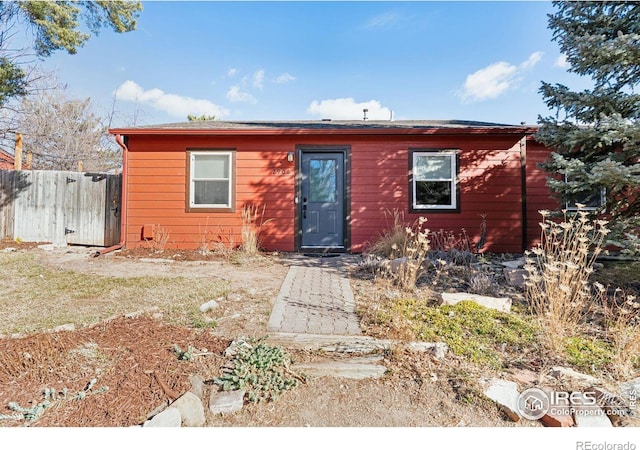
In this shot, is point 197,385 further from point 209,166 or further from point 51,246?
point 51,246

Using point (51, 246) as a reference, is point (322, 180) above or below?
above

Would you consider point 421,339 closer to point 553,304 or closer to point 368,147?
point 553,304

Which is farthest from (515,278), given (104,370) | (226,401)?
(104,370)

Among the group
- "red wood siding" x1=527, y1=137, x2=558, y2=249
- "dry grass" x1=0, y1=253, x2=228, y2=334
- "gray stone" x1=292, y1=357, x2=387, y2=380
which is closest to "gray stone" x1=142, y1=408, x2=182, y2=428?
"gray stone" x1=292, y1=357, x2=387, y2=380

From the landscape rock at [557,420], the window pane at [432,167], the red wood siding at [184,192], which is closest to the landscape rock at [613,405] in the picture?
the landscape rock at [557,420]

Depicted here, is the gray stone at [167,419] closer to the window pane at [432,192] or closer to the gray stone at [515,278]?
the gray stone at [515,278]

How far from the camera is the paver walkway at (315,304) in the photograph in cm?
250

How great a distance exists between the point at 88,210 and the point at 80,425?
23.5ft

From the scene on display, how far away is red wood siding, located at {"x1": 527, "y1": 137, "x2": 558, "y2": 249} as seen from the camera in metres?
6.30

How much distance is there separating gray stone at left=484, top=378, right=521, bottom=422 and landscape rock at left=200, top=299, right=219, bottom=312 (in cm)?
242

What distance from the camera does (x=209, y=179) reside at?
649 cm

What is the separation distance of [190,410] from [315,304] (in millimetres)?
1640

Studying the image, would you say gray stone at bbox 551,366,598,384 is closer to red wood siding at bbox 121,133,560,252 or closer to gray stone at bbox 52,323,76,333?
gray stone at bbox 52,323,76,333
